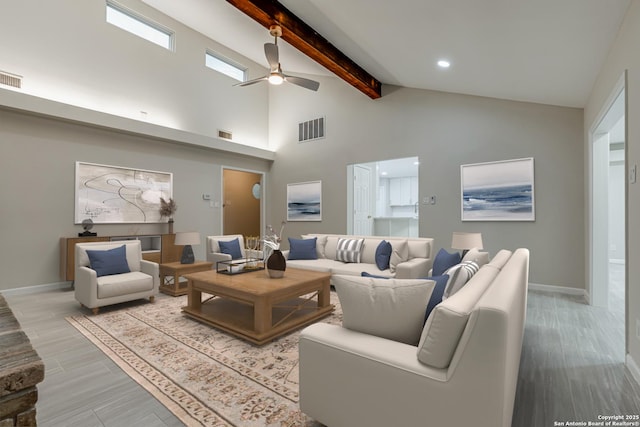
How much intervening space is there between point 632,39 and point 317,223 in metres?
5.71

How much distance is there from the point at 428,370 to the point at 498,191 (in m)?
4.50

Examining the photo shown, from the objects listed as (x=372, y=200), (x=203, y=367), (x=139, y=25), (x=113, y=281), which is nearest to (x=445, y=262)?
(x=203, y=367)

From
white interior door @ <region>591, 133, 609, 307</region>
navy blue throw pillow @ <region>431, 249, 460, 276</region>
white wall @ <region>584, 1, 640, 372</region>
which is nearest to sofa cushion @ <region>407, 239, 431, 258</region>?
navy blue throw pillow @ <region>431, 249, 460, 276</region>

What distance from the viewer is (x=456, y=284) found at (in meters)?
1.82

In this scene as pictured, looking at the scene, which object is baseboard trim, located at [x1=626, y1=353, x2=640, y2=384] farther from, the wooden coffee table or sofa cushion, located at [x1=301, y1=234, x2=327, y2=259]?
sofa cushion, located at [x1=301, y1=234, x2=327, y2=259]

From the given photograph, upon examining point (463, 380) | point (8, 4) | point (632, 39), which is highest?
point (8, 4)

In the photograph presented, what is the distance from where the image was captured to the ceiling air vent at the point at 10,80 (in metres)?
4.33

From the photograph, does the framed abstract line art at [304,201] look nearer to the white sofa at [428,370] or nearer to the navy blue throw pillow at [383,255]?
the navy blue throw pillow at [383,255]

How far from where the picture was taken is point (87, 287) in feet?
11.4

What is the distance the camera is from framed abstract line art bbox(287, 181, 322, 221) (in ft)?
23.6

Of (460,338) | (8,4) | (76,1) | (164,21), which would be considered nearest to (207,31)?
(164,21)

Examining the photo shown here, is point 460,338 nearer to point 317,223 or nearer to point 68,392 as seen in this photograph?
point 68,392

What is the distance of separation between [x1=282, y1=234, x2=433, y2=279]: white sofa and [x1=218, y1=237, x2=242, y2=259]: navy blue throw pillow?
100cm

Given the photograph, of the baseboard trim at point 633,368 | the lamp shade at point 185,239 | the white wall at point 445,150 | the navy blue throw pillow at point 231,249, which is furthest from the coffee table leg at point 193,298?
the white wall at point 445,150
